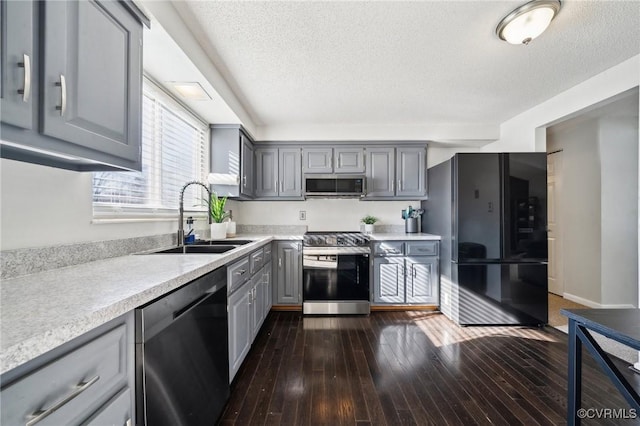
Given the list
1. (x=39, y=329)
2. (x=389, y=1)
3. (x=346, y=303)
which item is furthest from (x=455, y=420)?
(x=389, y=1)

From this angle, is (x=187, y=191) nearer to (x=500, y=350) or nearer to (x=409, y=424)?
(x=409, y=424)

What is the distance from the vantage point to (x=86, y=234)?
1.34 m

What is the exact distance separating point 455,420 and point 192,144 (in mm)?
3087

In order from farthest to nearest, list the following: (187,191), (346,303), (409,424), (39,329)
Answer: (346,303) < (187,191) < (409,424) < (39,329)

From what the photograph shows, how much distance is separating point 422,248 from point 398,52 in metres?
2.18

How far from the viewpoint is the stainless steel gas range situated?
119 inches

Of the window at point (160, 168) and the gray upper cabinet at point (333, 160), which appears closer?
the window at point (160, 168)

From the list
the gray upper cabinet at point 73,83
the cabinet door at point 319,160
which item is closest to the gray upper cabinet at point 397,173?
the cabinet door at point 319,160

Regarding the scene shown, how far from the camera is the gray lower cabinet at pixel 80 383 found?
0.51m

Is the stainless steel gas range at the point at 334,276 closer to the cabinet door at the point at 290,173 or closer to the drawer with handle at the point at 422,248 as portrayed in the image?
the drawer with handle at the point at 422,248

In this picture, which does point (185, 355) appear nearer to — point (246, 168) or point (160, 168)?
point (160, 168)

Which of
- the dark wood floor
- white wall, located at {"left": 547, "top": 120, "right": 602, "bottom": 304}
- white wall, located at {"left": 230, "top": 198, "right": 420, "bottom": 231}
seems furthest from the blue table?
white wall, located at {"left": 547, "top": 120, "right": 602, "bottom": 304}

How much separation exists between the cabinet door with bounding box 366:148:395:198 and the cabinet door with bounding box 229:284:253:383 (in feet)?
7.11

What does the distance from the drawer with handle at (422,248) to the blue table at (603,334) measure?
6.37 feet
